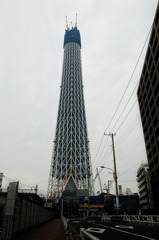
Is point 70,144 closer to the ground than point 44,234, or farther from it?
farther from it

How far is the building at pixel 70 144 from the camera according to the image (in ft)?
385

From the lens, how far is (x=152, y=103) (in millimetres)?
63562

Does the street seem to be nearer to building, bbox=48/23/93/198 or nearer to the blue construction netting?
building, bbox=48/23/93/198

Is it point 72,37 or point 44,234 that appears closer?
point 44,234

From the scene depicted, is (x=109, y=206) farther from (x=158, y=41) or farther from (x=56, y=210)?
(x=158, y=41)

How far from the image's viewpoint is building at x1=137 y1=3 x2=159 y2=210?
56872 millimetres

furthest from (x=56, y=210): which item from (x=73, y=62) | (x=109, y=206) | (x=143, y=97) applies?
(x=73, y=62)

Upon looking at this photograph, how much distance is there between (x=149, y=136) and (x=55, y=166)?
73953mm

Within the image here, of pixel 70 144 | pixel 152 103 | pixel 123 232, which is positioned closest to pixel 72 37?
pixel 70 144

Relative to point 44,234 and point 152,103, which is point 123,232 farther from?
point 152,103

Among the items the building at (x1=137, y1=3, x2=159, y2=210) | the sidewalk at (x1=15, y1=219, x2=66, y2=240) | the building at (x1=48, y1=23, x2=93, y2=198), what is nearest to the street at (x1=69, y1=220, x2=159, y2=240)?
Result: the sidewalk at (x1=15, y1=219, x2=66, y2=240)

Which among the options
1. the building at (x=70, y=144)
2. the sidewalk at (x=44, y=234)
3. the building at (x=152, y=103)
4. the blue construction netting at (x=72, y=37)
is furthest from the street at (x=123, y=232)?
the blue construction netting at (x=72, y=37)

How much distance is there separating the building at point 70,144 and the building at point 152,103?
53649 millimetres

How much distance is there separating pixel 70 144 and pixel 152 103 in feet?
243
